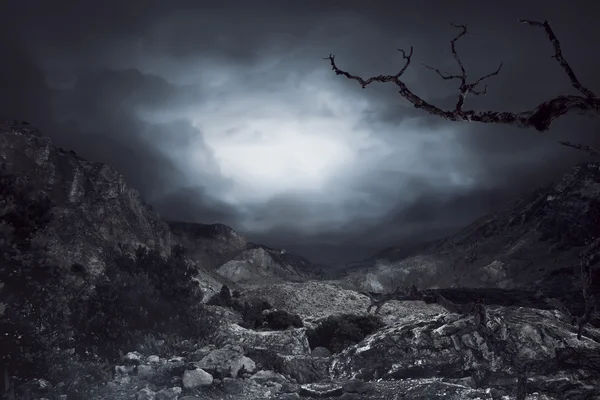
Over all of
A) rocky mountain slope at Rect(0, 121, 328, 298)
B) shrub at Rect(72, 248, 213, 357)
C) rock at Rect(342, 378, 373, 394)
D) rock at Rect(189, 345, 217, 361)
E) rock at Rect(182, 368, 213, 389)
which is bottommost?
rock at Rect(342, 378, 373, 394)

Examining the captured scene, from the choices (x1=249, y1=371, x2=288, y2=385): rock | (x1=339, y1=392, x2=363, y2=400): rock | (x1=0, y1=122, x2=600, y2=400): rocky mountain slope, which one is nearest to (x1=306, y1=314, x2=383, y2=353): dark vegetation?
(x1=0, y1=122, x2=600, y2=400): rocky mountain slope

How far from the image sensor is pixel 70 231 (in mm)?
42562

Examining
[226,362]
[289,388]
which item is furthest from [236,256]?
[289,388]

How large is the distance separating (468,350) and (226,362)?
15.9 meters

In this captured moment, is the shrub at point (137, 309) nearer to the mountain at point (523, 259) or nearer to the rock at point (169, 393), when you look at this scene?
the rock at point (169, 393)

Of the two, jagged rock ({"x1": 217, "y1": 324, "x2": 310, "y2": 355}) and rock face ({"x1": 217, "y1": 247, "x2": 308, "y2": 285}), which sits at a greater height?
rock face ({"x1": 217, "y1": 247, "x2": 308, "y2": 285})

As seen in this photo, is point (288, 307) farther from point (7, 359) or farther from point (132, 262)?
point (7, 359)

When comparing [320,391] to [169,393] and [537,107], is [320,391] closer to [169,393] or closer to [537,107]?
[169,393]

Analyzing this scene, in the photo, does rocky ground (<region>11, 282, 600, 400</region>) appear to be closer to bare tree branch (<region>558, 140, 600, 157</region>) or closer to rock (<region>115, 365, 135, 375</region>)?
rock (<region>115, 365, 135, 375</region>)

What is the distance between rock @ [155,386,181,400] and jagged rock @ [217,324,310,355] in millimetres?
9318

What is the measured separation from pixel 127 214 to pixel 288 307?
31.5 metres

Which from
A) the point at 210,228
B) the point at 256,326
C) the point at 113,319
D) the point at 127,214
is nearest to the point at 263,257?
the point at 210,228

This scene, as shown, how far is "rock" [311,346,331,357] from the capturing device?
98.6ft

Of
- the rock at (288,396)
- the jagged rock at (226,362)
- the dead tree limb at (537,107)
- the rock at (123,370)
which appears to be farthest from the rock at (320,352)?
the dead tree limb at (537,107)
